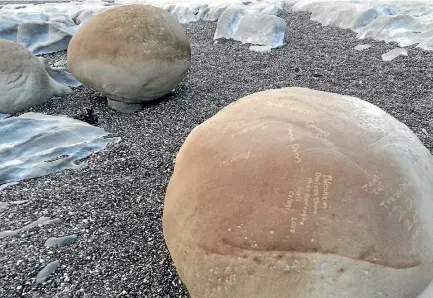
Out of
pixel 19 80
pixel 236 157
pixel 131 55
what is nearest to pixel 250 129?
pixel 236 157

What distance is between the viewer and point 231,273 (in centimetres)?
144

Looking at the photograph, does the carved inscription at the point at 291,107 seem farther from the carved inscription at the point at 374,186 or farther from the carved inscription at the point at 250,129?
the carved inscription at the point at 374,186

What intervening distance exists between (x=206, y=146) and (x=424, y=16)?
4.99 metres

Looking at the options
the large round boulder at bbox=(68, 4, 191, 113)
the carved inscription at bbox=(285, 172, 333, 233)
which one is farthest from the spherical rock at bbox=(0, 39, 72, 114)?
the carved inscription at bbox=(285, 172, 333, 233)

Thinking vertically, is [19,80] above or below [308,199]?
below

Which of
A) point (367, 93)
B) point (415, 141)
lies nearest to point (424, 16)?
point (367, 93)

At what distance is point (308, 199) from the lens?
1.41 meters

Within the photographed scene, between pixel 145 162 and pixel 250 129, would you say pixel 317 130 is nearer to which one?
pixel 250 129

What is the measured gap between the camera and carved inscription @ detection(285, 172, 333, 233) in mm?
1387

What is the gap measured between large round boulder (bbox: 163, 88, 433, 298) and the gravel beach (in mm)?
556

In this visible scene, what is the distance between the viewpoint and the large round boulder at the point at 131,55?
3762 millimetres

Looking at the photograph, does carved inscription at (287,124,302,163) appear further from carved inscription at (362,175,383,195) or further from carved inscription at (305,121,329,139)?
carved inscription at (362,175,383,195)

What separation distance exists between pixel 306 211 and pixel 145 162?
188cm

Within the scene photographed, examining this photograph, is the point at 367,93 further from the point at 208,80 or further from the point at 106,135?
the point at 106,135
